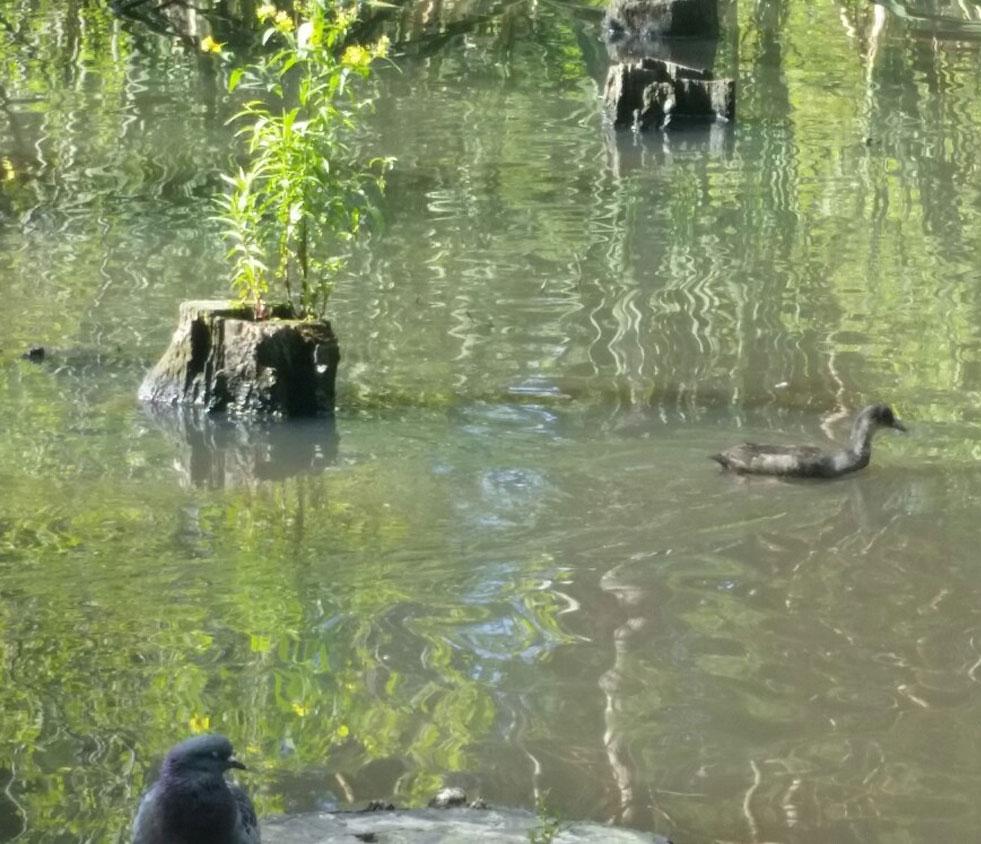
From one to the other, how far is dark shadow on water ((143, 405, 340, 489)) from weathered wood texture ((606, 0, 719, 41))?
1506cm

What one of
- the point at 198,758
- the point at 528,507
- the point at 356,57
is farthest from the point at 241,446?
the point at 198,758

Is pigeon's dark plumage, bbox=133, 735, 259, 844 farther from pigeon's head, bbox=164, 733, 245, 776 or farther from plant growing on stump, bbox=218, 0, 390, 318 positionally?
plant growing on stump, bbox=218, 0, 390, 318

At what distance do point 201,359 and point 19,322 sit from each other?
6.29 ft

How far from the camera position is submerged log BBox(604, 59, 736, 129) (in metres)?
17.3

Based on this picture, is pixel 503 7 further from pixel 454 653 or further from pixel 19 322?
pixel 454 653

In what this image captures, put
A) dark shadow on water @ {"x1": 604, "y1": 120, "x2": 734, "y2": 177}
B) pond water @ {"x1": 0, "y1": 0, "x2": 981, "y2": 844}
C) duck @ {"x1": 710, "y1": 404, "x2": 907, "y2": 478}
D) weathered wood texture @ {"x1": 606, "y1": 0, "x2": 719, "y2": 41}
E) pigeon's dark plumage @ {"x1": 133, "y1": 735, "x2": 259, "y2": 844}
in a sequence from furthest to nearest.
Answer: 1. weathered wood texture @ {"x1": 606, "y1": 0, "x2": 719, "y2": 41}
2. dark shadow on water @ {"x1": 604, "y1": 120, "x2": 734, "y2": 177}
3. duck @ {"x1": 710, "y1": 404, "x2": 907, "y2": 478}
4. pond water @ {"x1": 0, "y1": 0, "x2": 981, "y2": 844}
5. pigeon's dark plumage @ {"x1": 133, "y1": 735, "x2": 259, "y2": 844}

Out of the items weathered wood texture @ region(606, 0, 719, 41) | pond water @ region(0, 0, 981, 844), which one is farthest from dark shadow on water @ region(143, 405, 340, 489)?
weathered wood texture @ region(606, 0, 719, 41)

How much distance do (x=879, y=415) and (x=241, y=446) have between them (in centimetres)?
318

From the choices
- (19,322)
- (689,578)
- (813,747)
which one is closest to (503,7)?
(19,322)

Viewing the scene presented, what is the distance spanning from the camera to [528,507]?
26.8 feet

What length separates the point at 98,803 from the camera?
5414 millimetres

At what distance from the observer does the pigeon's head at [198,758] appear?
4.22m

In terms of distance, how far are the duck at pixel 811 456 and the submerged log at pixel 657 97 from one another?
29.1ft

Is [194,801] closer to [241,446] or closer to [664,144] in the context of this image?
[241,446]
